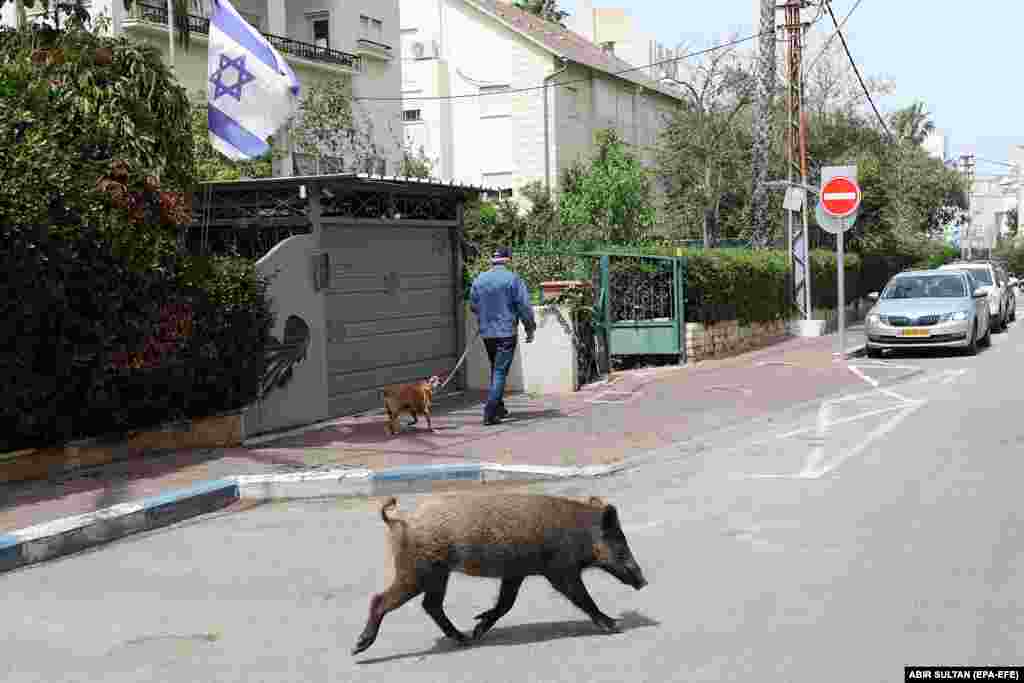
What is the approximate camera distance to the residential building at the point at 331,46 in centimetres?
2673

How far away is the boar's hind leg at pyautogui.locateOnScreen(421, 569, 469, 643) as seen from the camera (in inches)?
197

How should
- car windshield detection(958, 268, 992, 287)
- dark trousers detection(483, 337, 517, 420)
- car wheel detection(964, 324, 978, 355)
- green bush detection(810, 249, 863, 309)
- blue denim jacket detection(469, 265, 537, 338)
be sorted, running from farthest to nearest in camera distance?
green bush detection(810, 249, 863, 309)
car windshield detection(958, 268, 992, 287)
car wheel detection(964, 324, 978, 355)
blue denim jacket detection(469, 265, 537, 338)
dark trousers detection(483, 337, 517, 420)

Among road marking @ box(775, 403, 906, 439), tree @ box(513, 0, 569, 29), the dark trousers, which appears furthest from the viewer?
tree @ box(513, 0, 569, 29)

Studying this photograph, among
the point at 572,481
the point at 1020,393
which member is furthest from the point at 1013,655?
the point at 1020,393

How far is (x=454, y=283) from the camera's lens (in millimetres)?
15539

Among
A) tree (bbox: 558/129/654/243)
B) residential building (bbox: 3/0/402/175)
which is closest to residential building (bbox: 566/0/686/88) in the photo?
residential building (bbox: 3/0/402/175)

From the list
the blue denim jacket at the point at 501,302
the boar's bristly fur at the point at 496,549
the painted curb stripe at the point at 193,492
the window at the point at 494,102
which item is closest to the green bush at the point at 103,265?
the painted curb stripe at the point at 193,492

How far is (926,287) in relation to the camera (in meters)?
21.6

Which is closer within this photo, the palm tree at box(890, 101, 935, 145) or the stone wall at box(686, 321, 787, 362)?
the stone wall at box(686, 321, 787, 362)

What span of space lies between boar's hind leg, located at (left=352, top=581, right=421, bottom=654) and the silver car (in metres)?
16.7

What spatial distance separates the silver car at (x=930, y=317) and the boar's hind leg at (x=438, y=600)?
16418 mm

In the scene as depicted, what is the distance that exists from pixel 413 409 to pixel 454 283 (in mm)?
4017

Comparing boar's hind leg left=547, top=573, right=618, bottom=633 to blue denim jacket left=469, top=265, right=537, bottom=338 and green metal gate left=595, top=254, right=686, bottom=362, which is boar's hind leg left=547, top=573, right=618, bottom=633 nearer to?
blue denim jacket left=469, top=265, right=537, bottom=338

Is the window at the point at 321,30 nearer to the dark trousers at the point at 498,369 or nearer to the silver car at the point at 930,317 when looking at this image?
the silver car at the point at 930,317
